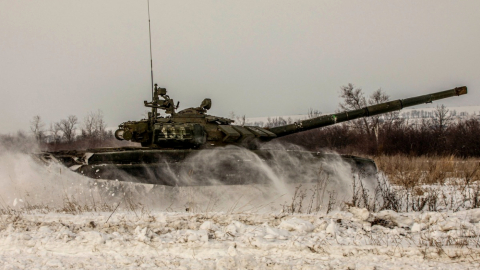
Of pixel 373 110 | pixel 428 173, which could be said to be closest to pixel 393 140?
pixel 428 173

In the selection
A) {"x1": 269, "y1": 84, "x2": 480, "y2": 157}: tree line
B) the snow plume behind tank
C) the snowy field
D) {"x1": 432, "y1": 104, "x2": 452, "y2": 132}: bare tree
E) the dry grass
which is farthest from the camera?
{"x1": 432, "y1": 104, "x2": 452, "y2": 132}: bare tree

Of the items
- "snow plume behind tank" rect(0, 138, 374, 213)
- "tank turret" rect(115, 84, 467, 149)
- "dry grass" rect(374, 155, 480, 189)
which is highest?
"tank turret" rect(115, 84, 467, 149)

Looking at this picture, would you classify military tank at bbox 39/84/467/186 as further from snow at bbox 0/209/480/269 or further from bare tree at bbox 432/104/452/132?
bare tree at bbox 432/104/452/132

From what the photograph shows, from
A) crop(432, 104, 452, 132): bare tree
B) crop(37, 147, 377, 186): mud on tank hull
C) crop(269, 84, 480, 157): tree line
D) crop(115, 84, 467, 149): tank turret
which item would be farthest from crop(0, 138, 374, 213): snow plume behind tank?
crop(432, 104, 452, 132): bare tree

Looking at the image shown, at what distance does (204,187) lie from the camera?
7418 mm

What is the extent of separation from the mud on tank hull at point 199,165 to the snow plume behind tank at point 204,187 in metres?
0.02

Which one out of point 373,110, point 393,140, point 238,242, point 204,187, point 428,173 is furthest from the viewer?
point 393,140

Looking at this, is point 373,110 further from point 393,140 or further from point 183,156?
point 393,140

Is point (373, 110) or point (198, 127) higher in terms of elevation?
point (373, 110)

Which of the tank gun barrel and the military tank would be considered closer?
the military tank

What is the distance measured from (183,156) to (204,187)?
696 mm

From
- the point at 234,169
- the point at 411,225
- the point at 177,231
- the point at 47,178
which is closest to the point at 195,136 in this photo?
the point at 234,169

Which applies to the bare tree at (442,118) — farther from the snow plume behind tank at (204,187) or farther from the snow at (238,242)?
the snow at (238,242)

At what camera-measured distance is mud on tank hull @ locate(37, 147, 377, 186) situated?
7082mm
